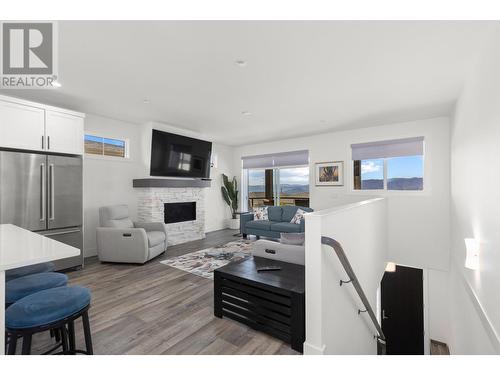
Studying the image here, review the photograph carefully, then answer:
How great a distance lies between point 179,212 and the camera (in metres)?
5.99

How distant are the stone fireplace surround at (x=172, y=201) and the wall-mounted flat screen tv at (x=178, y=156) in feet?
0.82

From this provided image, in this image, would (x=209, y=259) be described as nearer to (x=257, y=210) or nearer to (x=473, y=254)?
(x=257, y=210)

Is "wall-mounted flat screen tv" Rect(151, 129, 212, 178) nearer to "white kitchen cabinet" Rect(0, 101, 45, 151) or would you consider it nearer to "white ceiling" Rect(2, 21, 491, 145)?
"white ceiling" Rect(2, 21, 491, 145)

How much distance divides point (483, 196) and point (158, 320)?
3.32 meters

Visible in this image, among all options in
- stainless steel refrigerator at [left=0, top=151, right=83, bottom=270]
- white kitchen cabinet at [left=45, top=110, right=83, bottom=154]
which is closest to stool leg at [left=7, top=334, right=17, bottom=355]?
stainless steel refrigerator at [left=0, top=151, right=83, bottom=270]

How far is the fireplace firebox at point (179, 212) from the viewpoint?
572 cm

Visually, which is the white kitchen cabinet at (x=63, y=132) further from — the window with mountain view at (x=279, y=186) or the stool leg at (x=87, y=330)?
the window with mountain view at (x=279, y=186)

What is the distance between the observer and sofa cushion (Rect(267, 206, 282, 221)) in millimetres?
6203

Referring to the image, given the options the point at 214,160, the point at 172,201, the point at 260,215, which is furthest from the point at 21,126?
the point at 260,215

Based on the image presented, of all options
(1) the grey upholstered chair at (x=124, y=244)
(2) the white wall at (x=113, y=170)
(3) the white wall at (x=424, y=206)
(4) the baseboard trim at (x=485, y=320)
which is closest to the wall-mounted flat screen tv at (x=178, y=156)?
(2) the white wall at (x=113, y=170)

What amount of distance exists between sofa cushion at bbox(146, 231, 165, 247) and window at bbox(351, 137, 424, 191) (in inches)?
175
